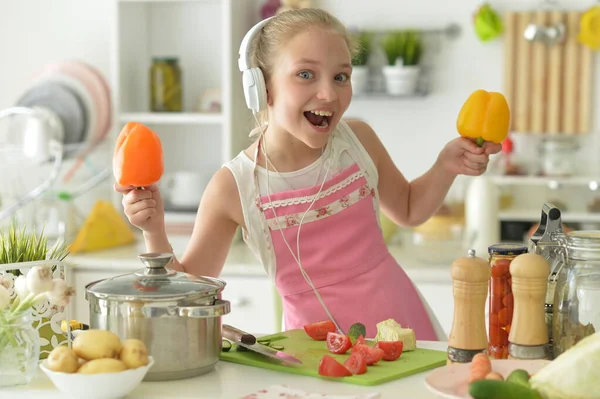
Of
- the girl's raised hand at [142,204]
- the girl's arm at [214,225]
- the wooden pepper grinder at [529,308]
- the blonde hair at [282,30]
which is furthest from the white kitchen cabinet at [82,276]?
the wooden pepper grinder at [529,308]

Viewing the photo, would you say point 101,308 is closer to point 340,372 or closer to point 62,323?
point 62,323

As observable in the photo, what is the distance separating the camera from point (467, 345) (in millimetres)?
1340

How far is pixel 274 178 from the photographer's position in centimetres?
187

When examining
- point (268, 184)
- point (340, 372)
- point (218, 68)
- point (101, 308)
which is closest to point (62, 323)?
point (101, 308)

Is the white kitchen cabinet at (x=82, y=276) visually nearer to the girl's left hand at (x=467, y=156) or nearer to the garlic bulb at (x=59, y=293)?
the girl's left hand at (x=467, y=156)

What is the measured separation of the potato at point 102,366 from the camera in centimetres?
121

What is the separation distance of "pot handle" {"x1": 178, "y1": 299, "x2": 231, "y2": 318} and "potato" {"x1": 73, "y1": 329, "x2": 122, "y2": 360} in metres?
0.10

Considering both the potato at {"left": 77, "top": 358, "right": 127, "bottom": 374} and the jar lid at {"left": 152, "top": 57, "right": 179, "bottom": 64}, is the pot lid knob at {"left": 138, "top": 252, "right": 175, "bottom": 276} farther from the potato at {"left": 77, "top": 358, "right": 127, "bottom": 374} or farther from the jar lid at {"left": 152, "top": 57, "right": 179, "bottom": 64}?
the jar lid at {"left": 152, "top": 57, "right": 179, "bottom": 64}

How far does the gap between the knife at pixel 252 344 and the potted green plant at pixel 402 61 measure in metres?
2.10

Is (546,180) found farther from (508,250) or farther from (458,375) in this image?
(458,375)

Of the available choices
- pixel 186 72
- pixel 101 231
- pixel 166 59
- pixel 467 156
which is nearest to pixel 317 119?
pixel 467 156

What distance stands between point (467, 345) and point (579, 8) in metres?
2.40

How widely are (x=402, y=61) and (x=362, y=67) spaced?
6.0 inches

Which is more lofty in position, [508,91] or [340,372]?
[508,91]
